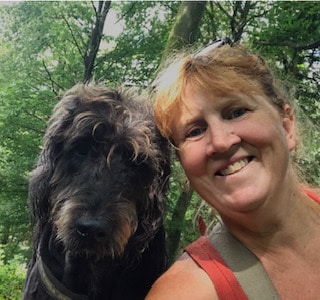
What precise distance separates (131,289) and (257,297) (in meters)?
1.05

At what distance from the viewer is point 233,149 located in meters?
1.93

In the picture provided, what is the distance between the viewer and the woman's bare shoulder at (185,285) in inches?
64.7

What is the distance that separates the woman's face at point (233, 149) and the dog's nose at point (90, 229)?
48 centimetres

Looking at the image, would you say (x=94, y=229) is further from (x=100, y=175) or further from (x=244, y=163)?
(x=244, y=163)

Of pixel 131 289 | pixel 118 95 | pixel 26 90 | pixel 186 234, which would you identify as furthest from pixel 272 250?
pixel 26 90

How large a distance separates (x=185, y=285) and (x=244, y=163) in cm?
55

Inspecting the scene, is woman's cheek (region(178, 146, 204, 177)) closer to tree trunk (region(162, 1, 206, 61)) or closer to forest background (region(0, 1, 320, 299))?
tree trunk (region(162, 1, 206, 61))

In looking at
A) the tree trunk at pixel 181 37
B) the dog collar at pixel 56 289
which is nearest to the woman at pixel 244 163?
the dog collar at pixel 56 289

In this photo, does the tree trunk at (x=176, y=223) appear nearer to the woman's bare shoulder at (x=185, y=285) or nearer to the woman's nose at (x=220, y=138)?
the woman's nose at (x=220, y=138)

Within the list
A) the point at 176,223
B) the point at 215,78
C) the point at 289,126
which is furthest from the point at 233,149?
the point at 176,223

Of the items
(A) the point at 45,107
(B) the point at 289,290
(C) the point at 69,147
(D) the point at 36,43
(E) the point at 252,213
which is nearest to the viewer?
(B) the point at 289,290

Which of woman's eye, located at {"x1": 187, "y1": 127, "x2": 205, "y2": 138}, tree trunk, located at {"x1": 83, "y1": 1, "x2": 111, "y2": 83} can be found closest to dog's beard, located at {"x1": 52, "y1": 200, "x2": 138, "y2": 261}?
woman's eye, located at {"x1": 187, "y1": 127, "x2": 205, "y2": 138}

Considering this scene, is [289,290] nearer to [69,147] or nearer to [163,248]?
[163,248]

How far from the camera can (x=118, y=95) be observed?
281 cm
